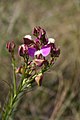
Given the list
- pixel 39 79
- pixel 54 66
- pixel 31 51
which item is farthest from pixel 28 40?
pixel 54 66

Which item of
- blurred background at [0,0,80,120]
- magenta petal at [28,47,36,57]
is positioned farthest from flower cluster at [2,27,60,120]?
blurred background at [0,0,80,120]

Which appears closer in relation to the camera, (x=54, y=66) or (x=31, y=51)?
(x=31, y=51)

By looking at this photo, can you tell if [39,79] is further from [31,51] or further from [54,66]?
[54,66]

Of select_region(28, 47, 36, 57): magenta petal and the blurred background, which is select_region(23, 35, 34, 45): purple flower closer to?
select_region(28, 47, 36, 57): magenta petal

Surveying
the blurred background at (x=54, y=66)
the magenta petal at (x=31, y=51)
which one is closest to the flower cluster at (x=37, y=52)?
the magenta petal at (x=31, y=51)

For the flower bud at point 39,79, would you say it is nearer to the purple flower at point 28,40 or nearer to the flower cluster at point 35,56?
the flower cluster at point 35,56

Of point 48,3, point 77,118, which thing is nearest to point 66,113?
point 77,118

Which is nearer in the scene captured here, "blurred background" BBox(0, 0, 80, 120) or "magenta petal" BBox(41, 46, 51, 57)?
"magenta petal" BBox(41, 46, 51, 57)

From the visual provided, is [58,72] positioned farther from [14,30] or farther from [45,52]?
[45,52]
